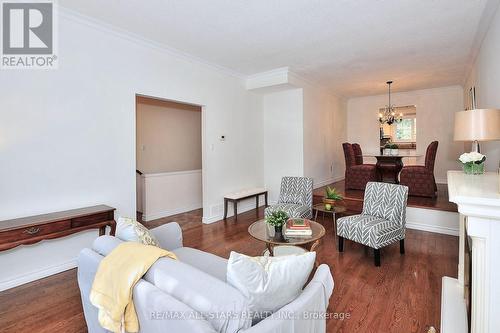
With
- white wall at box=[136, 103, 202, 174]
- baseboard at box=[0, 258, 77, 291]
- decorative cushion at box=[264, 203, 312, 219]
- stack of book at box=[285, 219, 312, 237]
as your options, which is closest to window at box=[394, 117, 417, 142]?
decorative cushion at box=[264, 203, 312, 219]

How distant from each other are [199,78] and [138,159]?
2.08m

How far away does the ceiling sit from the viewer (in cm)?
277

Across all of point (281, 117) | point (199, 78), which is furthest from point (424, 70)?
point (199, 78)

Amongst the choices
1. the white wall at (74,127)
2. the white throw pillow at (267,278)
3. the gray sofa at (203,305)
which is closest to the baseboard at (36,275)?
the white wall at (74,127)

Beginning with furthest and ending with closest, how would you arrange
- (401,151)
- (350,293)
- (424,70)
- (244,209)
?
(401,151) → (244,209) → (424,70) → (350,293)

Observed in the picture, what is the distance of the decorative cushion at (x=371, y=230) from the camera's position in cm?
294

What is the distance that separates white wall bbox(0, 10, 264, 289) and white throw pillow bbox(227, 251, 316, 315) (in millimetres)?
2571

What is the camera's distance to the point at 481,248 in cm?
126

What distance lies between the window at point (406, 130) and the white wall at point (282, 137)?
13.6 ft

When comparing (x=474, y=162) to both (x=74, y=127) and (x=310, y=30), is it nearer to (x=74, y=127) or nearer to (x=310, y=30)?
(x=310, y=30)

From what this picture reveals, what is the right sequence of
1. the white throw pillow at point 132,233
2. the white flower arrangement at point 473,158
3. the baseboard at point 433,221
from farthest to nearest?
the baseboard at point 433,221 < the white flower arrangement at point 473,158 < the white throw pillow at point 132,233

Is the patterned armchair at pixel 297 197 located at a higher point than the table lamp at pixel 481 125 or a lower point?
lower

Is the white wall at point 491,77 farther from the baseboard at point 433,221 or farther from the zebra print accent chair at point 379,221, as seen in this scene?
the baseboard at point 433,221

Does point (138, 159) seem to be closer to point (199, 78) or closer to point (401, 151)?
point (199, 78)
